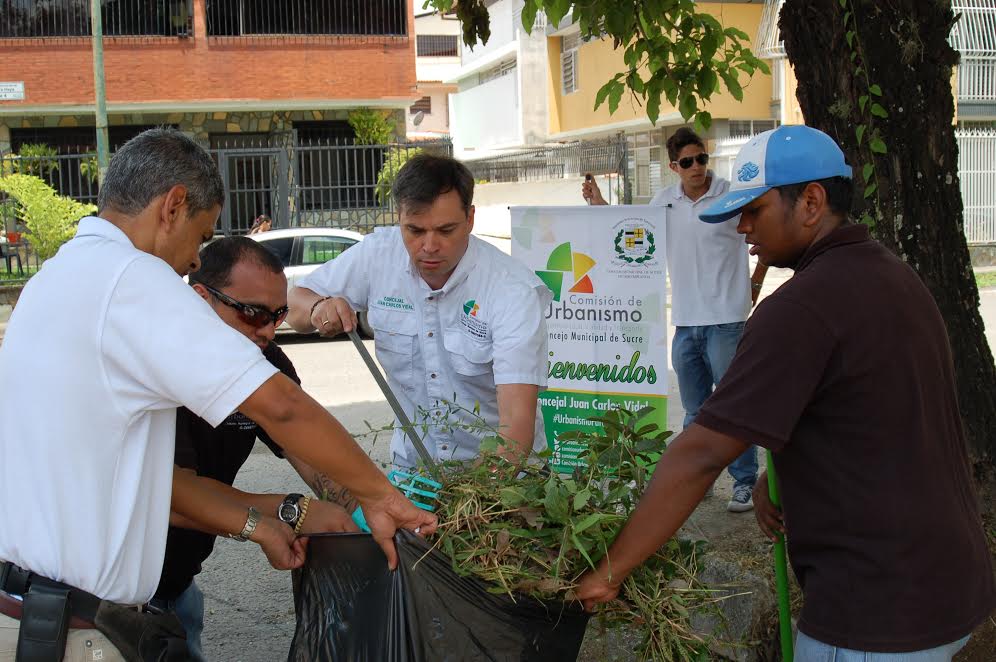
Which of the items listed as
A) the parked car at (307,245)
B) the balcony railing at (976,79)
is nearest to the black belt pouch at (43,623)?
the parked car at (307,245)

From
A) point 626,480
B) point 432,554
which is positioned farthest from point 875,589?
point 432,554

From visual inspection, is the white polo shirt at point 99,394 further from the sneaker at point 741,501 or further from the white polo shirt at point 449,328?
the sneaker at point 741,501

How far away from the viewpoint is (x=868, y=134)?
4.13 metres

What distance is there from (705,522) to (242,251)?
3.77 meters

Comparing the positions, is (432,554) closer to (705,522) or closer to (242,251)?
(242,251)

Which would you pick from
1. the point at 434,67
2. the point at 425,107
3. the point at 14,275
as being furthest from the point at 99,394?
the point at 425,107

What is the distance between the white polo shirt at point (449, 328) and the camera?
3.19 m

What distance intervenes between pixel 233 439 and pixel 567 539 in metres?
1.20

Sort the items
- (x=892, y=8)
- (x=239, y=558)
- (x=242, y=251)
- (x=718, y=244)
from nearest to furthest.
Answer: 1. (x=242, y=251)
2. (x=892, y=8)
3. (x=239, y=558)
4. (x=718, y=244)

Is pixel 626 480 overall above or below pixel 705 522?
above

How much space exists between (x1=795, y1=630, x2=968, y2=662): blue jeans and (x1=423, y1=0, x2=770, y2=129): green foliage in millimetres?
3108

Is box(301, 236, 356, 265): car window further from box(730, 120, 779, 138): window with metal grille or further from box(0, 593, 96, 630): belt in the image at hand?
box(730, 120, 779, 138): window with metal grille

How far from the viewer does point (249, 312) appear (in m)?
2.73

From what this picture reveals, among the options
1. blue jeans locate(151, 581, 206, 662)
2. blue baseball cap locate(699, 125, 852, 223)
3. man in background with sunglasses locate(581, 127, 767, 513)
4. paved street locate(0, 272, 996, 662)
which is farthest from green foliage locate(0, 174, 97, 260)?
blue baseball cap locate(699, 125, 852, 223)
